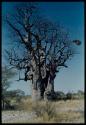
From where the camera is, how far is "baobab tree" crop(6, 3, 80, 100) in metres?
4.62

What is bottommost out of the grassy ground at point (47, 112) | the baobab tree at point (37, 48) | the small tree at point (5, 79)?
the grassy ground at point (47, 112)

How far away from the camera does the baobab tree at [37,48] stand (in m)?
4.62

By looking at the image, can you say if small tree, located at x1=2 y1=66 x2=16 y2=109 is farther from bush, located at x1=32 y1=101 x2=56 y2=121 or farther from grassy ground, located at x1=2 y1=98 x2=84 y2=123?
bush, located at x1=32 y1=101 x2=56 y2=121

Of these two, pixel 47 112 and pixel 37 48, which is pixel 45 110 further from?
pixel 37 48

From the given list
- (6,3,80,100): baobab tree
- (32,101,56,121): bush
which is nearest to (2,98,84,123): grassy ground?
(32,101,56,121): bush

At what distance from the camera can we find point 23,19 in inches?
183

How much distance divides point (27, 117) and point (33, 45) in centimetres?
82

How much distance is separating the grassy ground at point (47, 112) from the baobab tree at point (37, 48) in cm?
15

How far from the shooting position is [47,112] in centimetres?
449

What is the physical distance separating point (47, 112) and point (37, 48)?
2.43 ft

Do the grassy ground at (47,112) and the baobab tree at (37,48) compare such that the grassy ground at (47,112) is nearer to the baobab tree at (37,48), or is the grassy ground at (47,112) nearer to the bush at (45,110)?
the bush at (45,110)

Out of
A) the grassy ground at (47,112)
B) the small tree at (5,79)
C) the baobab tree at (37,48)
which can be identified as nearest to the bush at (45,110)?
the grassy ground at (47,112)

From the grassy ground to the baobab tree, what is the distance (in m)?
0.15

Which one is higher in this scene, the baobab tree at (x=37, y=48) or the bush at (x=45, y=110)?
the baobab tree at (x=37, y=48)
